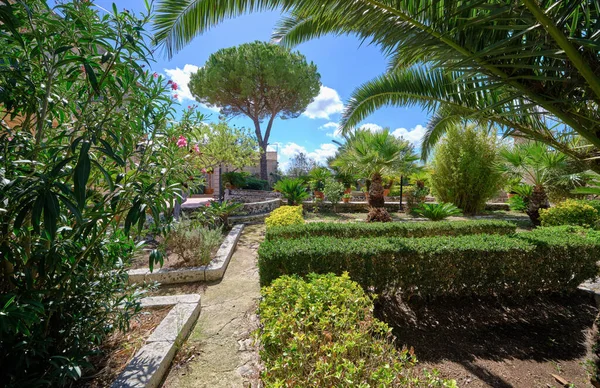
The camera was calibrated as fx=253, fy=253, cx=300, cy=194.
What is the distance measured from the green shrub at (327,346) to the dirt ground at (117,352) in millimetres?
1234

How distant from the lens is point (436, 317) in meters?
3.28

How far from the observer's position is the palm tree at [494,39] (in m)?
1.87

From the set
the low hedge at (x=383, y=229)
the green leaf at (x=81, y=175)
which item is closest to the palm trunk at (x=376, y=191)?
the low hedge at (x=383, y=229)

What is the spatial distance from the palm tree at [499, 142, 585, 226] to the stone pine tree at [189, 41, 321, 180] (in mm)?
13583

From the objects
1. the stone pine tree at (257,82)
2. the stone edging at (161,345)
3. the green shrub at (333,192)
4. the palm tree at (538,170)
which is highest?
the stone pine tree at (257,82)

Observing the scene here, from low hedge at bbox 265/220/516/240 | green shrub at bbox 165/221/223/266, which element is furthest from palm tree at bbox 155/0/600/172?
green shrub at bbox 165/221/223/266

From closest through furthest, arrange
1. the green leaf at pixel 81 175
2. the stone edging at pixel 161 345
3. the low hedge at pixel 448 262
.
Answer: the green leaf at pixel 81 175 → the stone edging at pixel 161 345 → the low hedge at pixel 448 262

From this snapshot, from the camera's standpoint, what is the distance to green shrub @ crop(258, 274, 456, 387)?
3.97 feet

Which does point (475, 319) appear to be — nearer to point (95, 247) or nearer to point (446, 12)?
point (446, 12)

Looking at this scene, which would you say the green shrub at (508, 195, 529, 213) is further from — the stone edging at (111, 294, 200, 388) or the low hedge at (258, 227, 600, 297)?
the stone edging at (111, 294, 200, 388)

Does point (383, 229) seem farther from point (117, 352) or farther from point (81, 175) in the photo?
point (81, 175)

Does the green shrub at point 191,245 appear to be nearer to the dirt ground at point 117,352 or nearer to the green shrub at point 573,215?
the dirt ground at point 117,352

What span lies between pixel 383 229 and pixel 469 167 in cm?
813

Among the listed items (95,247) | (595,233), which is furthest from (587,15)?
(595,233)
